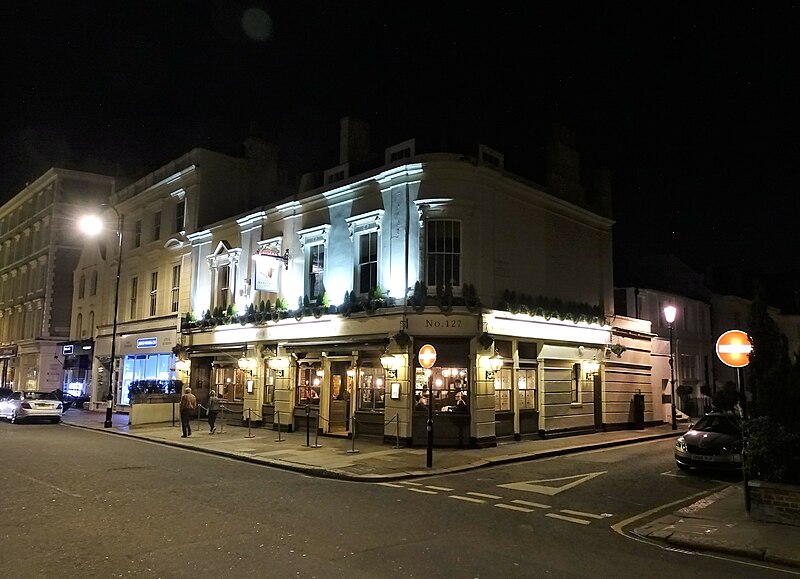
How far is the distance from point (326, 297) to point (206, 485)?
1072cm

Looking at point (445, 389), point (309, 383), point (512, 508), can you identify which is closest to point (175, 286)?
point (309, 383)

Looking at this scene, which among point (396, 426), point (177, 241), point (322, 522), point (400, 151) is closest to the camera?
point (322, 522)

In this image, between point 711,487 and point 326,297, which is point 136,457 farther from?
point 711,487

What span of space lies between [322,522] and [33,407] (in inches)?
946

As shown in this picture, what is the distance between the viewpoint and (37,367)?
4516 cm

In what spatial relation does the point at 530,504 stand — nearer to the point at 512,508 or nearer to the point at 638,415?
the point at 512,508

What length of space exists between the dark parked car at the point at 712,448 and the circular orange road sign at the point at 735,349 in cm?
439

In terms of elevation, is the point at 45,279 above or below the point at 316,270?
above

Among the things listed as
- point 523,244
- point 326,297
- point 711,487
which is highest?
point 523,244

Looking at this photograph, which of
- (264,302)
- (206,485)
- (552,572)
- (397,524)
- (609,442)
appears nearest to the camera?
(552,572)

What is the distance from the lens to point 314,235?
23.4m

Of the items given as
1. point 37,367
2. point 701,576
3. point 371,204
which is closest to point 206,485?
point 701,576

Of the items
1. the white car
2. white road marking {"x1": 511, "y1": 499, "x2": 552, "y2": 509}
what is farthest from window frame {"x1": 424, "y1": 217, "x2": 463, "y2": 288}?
the white car

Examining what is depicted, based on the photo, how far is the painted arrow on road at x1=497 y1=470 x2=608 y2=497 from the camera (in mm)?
12450
